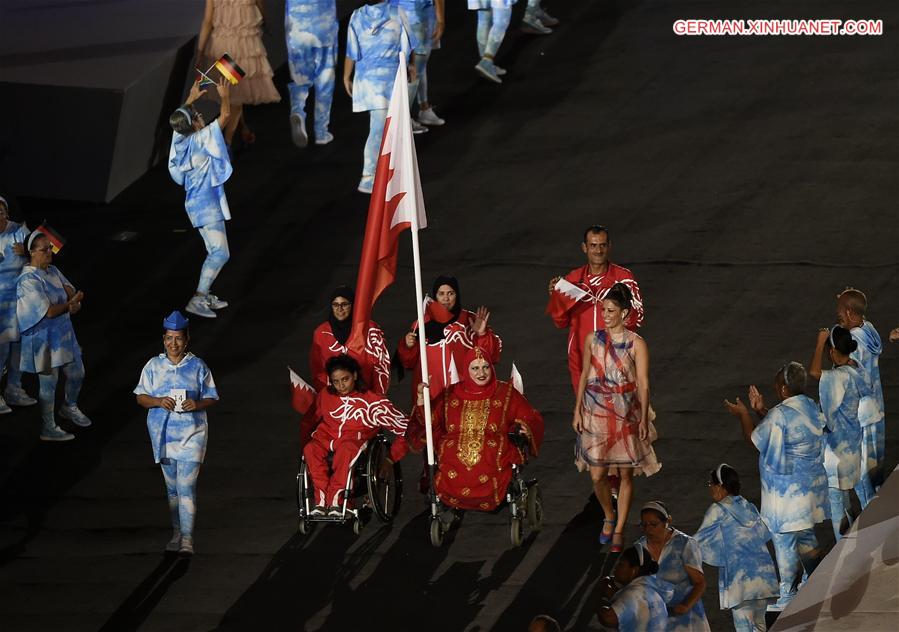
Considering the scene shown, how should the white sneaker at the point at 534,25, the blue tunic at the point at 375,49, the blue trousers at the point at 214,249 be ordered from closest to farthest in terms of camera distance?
the blue trousers at the point at 214,249 → the blue tunic at the point at 375,49 → the white sneaker at the point at 534,25

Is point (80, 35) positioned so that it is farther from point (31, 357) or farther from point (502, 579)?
point (502, 579)

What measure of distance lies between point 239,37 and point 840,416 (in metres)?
8.14

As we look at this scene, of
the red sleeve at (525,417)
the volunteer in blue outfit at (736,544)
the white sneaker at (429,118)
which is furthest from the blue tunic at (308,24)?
the volunteer in blue outfit at (736,544)

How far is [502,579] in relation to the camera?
37.0 feet

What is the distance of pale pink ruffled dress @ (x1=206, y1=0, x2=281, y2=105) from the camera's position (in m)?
17.4

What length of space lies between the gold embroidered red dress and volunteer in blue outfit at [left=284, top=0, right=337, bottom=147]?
6566mm

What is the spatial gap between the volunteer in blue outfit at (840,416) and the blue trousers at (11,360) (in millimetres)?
5707

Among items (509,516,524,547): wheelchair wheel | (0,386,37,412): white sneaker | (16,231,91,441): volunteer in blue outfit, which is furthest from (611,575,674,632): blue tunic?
(0,386,37,412): white sneaker

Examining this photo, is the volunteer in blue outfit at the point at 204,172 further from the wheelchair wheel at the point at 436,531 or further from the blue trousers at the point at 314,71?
the wheelchair wheel at the point at 436,531

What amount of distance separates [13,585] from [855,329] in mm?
5442

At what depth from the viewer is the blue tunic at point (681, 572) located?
31.8ft

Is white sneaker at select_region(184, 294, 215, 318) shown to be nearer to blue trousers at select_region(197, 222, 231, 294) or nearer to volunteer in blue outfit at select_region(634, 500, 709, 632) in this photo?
blue trousers at select_region(197, 222, 231, 294)

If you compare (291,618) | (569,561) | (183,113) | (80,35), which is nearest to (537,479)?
(569,561)

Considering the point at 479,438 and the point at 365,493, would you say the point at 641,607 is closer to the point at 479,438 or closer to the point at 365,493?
the point at 479,438
